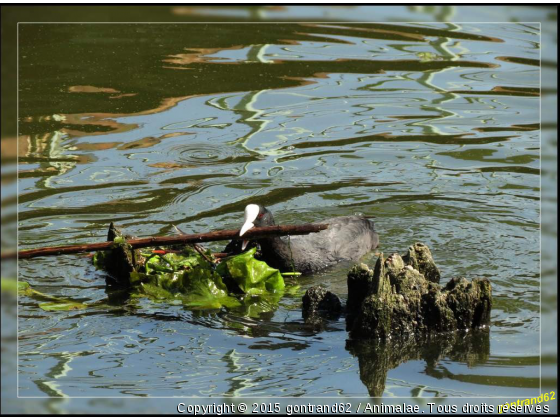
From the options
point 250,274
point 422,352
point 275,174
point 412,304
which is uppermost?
point 275,174

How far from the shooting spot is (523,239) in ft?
20.1

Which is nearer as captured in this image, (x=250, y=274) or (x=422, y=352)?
(x=422, y=352)

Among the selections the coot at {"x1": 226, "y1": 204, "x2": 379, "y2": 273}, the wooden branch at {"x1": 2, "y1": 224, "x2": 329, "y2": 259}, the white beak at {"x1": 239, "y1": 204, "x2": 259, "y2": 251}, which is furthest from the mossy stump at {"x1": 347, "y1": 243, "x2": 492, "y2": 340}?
the coot at {"x1": 226, "y1": 204, "x2": 379, "y2": 273}

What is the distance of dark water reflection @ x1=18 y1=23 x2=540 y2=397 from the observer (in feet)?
13.2

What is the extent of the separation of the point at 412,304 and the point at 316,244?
6.21 ft

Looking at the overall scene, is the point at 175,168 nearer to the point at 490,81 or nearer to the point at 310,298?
the point at 310,298

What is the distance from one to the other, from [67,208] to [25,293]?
5.54 ft

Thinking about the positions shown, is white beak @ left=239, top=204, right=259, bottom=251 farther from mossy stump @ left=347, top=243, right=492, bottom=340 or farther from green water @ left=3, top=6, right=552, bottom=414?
mossy stump @ left=347, top=243, right=492, bottom=340

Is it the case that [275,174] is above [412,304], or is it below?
above

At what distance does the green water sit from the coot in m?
0.18

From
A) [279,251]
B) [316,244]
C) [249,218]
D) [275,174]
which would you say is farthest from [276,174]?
[249,218]

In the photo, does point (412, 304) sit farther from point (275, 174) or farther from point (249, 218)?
point (275, 174)

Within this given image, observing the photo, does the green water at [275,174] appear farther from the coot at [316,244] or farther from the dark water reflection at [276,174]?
the coot at [316,244]

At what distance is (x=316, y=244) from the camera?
6.11 meters
